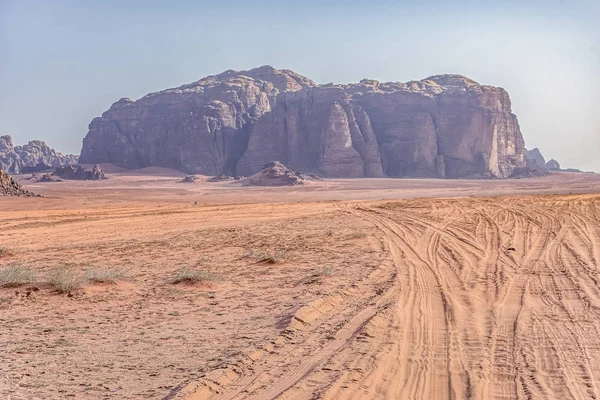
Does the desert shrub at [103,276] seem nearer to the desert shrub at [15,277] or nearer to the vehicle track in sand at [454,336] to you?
the desert shrub at [15,277]

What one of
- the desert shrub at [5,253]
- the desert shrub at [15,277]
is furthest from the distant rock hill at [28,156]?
the desert shrub at [15,277]

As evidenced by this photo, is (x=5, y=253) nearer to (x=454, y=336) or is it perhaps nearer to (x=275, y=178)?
(x=454, y=336)

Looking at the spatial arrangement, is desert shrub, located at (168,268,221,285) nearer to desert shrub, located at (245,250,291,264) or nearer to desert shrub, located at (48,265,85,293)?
desert shrub, located at (48,265,85,293)

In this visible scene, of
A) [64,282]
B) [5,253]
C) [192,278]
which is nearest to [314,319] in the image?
[192,278]

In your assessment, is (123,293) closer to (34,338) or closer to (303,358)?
(34,338)

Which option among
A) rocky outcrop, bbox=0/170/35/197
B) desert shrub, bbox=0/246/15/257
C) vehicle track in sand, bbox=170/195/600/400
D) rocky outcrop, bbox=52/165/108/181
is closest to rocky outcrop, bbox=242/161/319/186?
rocky outcrop, bbox=52/165/108/181

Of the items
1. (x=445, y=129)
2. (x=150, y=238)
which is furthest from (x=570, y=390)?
(x=445, y=129)

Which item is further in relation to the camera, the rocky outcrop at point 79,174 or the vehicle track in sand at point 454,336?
the rocky outcrop at point 79,174
